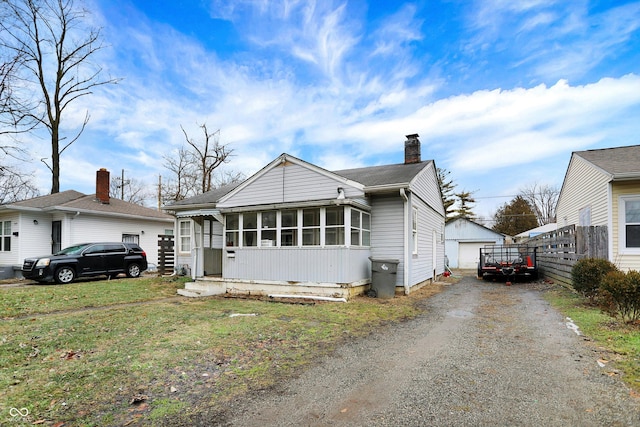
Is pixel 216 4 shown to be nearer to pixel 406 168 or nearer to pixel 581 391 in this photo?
pixel 406 168

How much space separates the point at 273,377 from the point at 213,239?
11.7 metres

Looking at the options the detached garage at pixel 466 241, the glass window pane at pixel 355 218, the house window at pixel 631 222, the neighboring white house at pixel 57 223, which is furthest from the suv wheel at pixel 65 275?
the detached garage at pixel 466 241

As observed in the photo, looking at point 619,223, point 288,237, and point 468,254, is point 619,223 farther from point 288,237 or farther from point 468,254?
point 468,254

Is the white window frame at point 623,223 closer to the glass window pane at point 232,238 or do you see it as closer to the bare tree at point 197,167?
the glass window pane at point 232,238

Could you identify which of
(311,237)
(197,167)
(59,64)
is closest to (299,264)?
(311,237)

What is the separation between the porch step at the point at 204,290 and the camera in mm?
11742

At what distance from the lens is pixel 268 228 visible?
1137 cm

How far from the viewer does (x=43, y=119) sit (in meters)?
22.1

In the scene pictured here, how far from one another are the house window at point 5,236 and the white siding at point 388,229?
18230mm

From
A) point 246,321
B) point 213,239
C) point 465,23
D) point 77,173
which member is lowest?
point 246,321

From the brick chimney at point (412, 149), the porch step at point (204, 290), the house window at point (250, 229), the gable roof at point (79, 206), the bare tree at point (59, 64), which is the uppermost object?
the bare tree at point (59, 64)

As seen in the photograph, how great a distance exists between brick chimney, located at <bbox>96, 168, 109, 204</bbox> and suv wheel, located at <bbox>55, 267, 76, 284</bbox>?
6.71 metres

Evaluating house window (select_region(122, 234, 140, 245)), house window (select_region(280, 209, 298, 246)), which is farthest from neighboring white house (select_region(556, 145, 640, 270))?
house window (select_region(122, 234, 140, 245))

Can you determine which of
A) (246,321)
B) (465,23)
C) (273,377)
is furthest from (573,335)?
(465,23)
